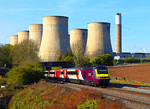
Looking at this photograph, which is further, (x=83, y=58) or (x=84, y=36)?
(x=84, y=36)

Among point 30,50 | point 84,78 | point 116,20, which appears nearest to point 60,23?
point 30,50

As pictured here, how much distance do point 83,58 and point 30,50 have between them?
13899 mm

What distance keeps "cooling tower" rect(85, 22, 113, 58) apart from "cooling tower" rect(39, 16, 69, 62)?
8738 millimetres

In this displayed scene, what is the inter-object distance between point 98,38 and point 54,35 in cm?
1314

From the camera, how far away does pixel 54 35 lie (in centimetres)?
5559

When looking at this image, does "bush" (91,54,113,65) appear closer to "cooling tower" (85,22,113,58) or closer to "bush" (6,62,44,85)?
"cooling tower" (85,22,113,58)

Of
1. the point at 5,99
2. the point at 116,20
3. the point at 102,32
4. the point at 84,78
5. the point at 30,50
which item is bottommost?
the point at 5,99

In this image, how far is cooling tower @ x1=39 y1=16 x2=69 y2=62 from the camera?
182 ft

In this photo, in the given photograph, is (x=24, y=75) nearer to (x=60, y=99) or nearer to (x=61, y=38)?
(x=60, y=99)

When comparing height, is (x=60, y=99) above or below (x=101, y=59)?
below

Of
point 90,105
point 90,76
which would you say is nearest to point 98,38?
point 90,76

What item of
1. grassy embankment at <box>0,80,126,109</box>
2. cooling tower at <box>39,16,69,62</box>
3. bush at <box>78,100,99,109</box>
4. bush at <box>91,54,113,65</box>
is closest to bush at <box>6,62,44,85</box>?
grassy embankment at <box>0,80,126,109</box>

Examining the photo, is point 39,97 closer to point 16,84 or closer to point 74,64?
point 16,84

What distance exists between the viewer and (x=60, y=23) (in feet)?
184
